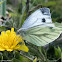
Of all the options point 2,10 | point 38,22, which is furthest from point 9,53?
point 2,10

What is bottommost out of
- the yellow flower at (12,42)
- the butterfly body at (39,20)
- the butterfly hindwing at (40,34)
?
the yellow flower at (12,42)

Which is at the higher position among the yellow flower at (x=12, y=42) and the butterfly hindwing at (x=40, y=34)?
the butterfly hindwing at (x=40, y=34)

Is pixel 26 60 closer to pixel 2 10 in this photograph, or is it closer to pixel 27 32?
pixel 27 32

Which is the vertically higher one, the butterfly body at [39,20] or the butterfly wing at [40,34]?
the butterfly body at [39,20]

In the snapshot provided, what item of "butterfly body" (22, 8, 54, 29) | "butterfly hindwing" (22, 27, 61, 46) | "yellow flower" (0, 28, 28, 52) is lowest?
"yellow flower" (0, 28, 28, 52)

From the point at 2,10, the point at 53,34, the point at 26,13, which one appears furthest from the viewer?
the point at 2,10
